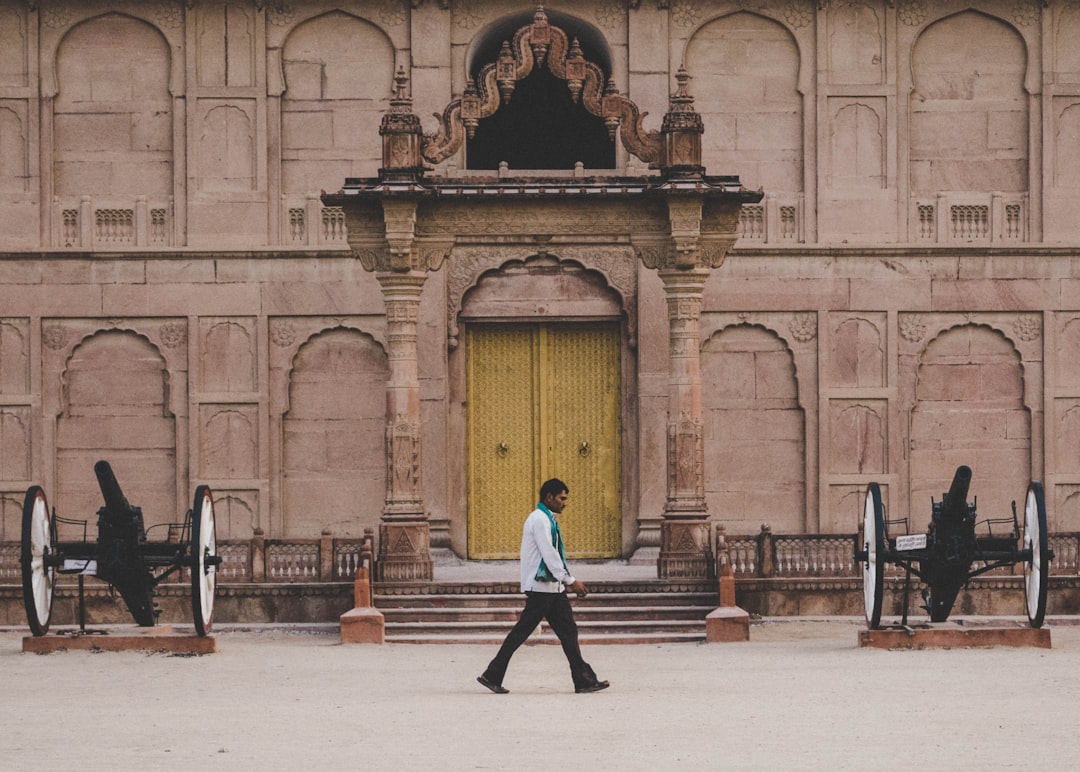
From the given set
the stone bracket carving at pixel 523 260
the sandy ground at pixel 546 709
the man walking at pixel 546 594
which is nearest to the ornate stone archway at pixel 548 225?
the sandy ground at pixel 546 709

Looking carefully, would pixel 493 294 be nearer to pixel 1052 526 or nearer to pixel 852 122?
pixel 852 122

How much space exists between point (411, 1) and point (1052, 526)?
9976mm

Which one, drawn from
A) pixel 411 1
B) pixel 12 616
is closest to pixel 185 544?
pixel 12 616

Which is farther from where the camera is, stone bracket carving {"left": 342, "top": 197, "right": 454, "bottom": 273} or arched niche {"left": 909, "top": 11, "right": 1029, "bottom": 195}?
arched niche {"left": 909, "top": 11, "right": 1029, "bottom": 195}

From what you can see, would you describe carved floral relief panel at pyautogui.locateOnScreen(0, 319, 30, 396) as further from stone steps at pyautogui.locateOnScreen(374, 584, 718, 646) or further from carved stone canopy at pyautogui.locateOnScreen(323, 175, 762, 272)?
stone steps at pyautogui.locateOnScreen(374, 584, 718, 646)

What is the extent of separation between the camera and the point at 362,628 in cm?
Answer: 1967

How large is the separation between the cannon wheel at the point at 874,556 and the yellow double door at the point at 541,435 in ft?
21.4

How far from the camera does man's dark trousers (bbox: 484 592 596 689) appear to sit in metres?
15.3

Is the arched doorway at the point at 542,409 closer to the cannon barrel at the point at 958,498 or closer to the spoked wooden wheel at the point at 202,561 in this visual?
the spoked wooden wheel at the point at 202,561

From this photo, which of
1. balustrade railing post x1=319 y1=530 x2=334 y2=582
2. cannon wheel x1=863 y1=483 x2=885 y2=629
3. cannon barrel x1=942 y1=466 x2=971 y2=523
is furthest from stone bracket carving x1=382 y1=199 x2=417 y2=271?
cannon barrel x1=942 y1=466 x2=971 y2=523

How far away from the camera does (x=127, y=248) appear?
83.1 ft

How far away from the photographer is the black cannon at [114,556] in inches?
715

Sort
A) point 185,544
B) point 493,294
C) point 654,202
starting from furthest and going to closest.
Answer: point 493,294 < point 654,202 < point 185,544

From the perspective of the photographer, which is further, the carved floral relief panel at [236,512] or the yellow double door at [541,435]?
the carved floral relief panel at [236,512]
